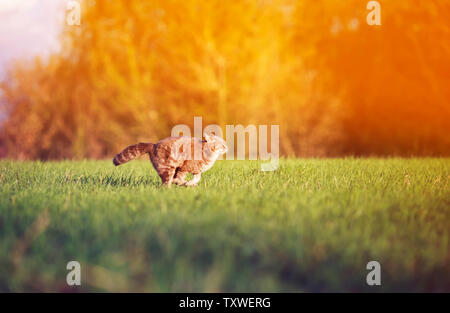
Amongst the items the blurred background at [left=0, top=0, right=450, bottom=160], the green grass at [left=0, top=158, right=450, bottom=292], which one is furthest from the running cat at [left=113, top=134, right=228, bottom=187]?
the blurred background at [left=0, top=0, right=450, bottom=160]

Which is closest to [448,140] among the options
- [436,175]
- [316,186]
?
[436,175]

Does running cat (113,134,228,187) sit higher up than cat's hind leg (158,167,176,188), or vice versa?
running cat (113,134,228,187)

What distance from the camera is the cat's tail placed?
5.32 meters

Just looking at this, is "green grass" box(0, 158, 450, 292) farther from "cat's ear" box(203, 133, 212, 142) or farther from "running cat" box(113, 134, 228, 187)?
"cat's ear" box(203, 133, 212, 142)

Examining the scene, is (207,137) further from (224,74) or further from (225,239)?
(224,74)

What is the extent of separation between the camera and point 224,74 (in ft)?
43.0

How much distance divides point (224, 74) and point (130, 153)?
831 cm

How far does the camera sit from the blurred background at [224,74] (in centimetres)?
1284

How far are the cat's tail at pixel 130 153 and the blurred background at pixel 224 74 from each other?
762cm

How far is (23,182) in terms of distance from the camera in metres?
5.62

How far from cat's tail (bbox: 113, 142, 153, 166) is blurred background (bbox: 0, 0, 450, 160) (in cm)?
762

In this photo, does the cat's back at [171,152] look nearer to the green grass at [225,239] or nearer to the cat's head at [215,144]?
the cat's head at [215,144]

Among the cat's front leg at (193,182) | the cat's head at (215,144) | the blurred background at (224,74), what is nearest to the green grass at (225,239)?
the cat's front leg at (193,182)
